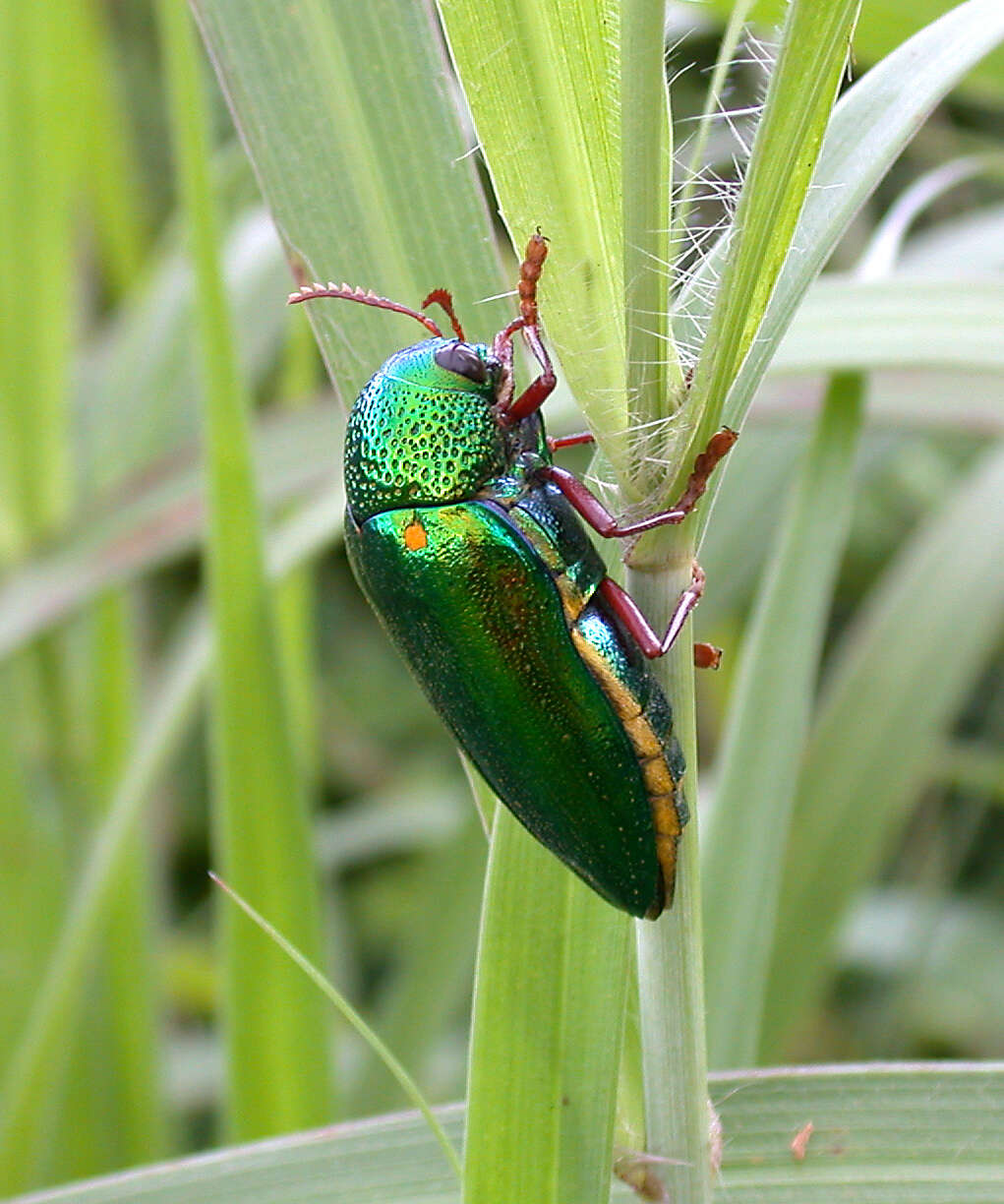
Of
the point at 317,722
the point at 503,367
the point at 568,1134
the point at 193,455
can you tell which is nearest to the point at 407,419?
the point at 503,367

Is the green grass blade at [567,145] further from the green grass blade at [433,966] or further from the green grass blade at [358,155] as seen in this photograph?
the green grass blade at [433,966]

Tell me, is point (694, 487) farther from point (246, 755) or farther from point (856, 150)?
point (246, 755)

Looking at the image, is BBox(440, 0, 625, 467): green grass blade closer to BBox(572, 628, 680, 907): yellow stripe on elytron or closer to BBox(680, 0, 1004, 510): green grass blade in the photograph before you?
BBox(680, 0, 1004, 510): green grass blade

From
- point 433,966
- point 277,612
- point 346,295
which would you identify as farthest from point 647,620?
point 277,612

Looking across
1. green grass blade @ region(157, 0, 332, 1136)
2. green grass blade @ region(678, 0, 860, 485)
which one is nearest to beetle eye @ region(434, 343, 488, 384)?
green grass blade @ region(157, 0, 332, 1136)

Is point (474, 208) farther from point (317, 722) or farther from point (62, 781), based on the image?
point (317, 722)

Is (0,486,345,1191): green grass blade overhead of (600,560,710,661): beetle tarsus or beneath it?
beneath
